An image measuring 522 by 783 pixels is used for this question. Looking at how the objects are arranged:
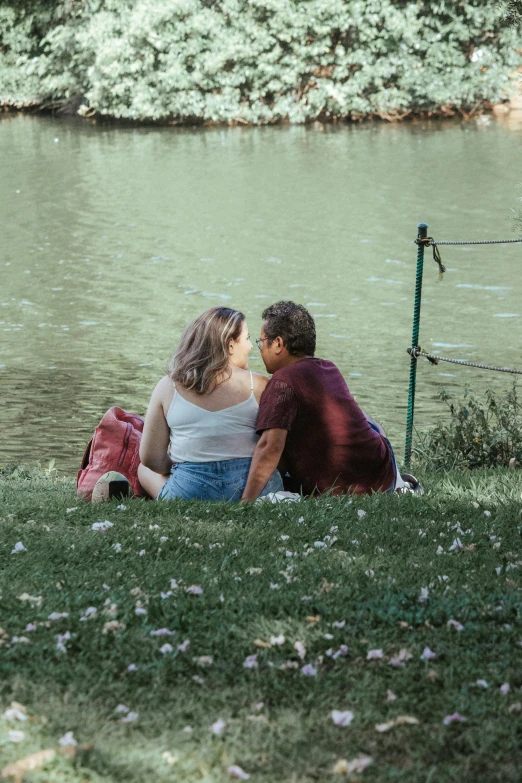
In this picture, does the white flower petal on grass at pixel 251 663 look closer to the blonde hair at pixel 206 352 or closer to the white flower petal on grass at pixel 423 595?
the white flower petal on grass at pixel 423 595

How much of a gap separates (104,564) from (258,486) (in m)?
1.08

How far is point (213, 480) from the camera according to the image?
4863 mm

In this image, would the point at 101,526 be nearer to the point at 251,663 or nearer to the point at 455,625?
the point at 251,663

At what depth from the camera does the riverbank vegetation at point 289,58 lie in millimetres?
33906

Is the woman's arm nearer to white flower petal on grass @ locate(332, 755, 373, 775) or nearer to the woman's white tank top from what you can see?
the woman's white tank top

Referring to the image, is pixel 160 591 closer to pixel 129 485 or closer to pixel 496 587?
pixel 496 587

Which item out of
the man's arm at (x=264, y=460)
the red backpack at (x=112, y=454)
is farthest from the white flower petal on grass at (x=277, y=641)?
the red backpack at (x=112, y=454)

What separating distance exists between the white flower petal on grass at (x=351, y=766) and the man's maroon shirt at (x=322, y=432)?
2231 millimetres

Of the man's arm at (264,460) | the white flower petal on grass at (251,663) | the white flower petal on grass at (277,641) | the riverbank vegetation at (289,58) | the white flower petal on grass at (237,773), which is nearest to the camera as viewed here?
the white flower petal on grass at (237,773)

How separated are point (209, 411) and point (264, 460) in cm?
34

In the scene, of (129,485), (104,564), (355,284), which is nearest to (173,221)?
(355,284)

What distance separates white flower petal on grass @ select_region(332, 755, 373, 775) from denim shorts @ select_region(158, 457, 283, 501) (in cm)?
239

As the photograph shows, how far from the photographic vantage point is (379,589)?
3539mm

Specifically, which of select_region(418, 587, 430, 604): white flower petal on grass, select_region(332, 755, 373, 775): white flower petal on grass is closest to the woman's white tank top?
select_region(418, 587, 430, 604): white flower petal on grass
